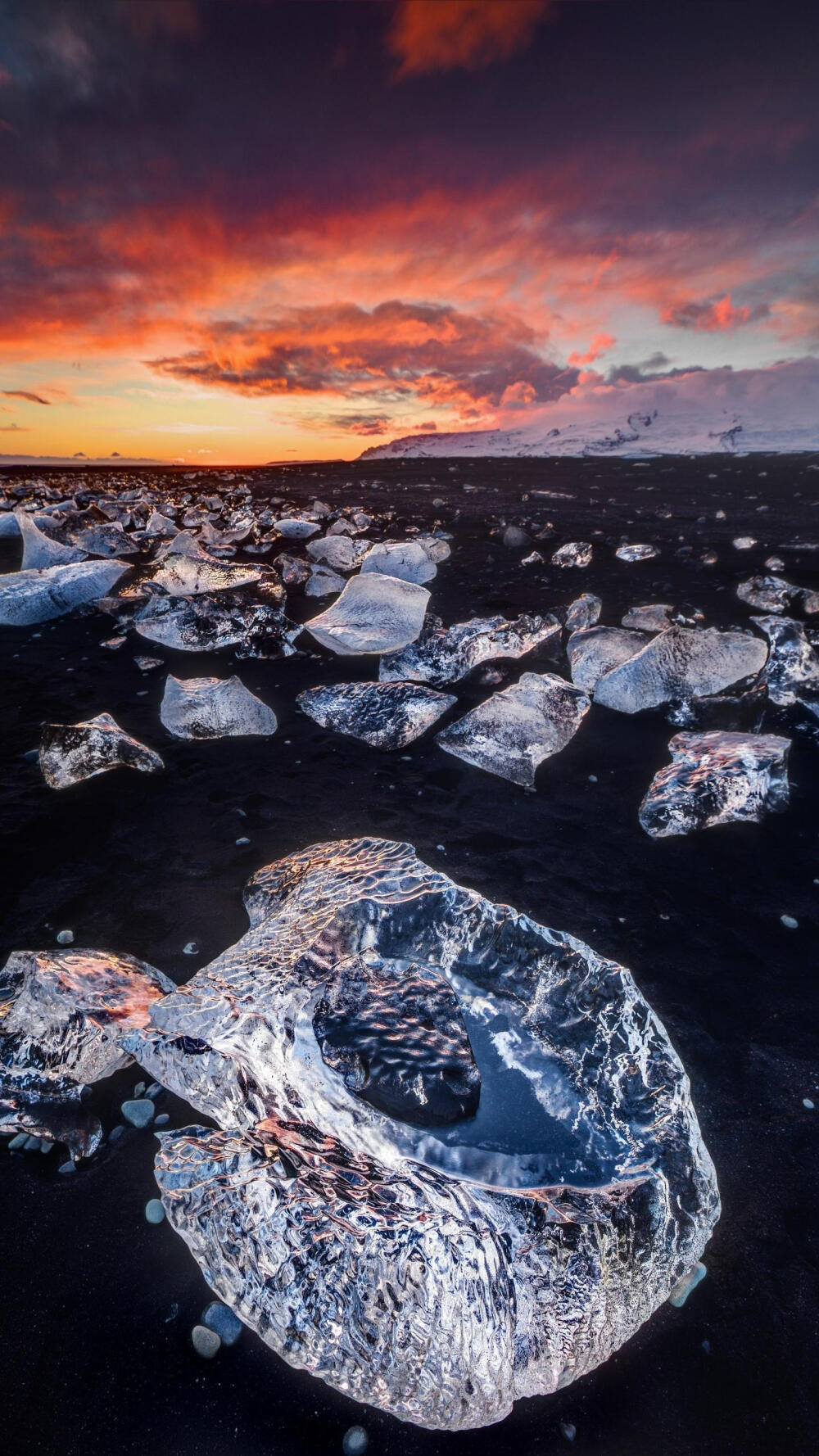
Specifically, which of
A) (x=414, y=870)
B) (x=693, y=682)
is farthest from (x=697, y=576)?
(x=414, y=870)

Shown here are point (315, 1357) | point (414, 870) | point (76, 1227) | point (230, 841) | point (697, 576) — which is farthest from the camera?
point (697, 576)

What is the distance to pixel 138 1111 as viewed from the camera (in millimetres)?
1329

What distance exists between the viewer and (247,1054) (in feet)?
3.99

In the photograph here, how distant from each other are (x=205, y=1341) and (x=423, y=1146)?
1.59 ft

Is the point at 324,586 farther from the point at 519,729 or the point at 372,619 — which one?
the point at 519,729

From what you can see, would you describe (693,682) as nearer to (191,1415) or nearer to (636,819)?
(636,819)

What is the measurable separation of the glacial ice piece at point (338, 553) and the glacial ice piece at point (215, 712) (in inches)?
148

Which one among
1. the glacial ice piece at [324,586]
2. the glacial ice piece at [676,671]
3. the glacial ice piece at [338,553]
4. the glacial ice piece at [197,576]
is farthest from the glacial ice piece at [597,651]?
the glacial ice piece at [338,553]

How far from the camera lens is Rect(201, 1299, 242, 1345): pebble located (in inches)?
39.6

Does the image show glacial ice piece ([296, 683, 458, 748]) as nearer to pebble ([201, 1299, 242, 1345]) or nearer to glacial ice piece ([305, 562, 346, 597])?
pebble ([201, 1299, 242, 1345])

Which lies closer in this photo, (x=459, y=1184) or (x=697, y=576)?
(x=459, y=1184)

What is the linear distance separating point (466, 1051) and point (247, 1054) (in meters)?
0.49

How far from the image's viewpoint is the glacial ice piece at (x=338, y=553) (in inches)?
255

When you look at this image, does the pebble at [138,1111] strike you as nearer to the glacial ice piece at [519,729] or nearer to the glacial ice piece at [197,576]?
the glacial ice piece at [519,729]
